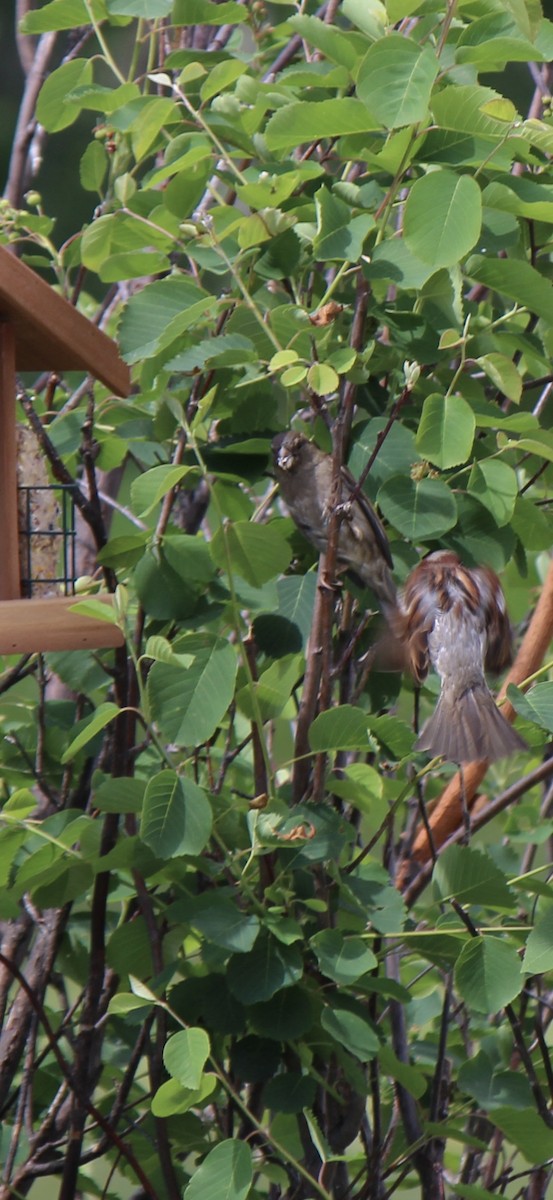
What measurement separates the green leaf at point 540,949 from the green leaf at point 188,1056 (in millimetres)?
325

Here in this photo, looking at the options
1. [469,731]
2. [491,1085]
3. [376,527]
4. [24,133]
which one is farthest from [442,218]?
[24,133]

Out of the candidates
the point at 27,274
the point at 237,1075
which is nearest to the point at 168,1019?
the point at 237,1075

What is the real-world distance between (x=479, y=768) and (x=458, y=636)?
0.22 meters

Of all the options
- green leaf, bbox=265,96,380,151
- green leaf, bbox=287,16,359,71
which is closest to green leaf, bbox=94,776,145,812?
green leaf, bbox=265,96,380,151

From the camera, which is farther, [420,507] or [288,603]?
[288,603]

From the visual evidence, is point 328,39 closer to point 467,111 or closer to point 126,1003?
point 467,111

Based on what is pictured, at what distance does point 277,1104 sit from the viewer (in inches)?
52.3

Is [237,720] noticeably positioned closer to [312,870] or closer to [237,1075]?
[312,870]

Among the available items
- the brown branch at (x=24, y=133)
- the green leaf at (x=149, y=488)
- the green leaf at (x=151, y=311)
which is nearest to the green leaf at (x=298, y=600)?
the green leaf at (x=149, y=488)

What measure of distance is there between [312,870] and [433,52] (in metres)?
0.86

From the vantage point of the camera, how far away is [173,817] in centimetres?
127

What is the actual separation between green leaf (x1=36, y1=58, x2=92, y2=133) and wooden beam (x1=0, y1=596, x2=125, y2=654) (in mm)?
685

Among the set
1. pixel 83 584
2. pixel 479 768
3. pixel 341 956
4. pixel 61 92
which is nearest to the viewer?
pixel 341 956

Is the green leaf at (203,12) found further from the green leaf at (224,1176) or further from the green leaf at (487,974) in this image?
the green leaf at (224,1176)
